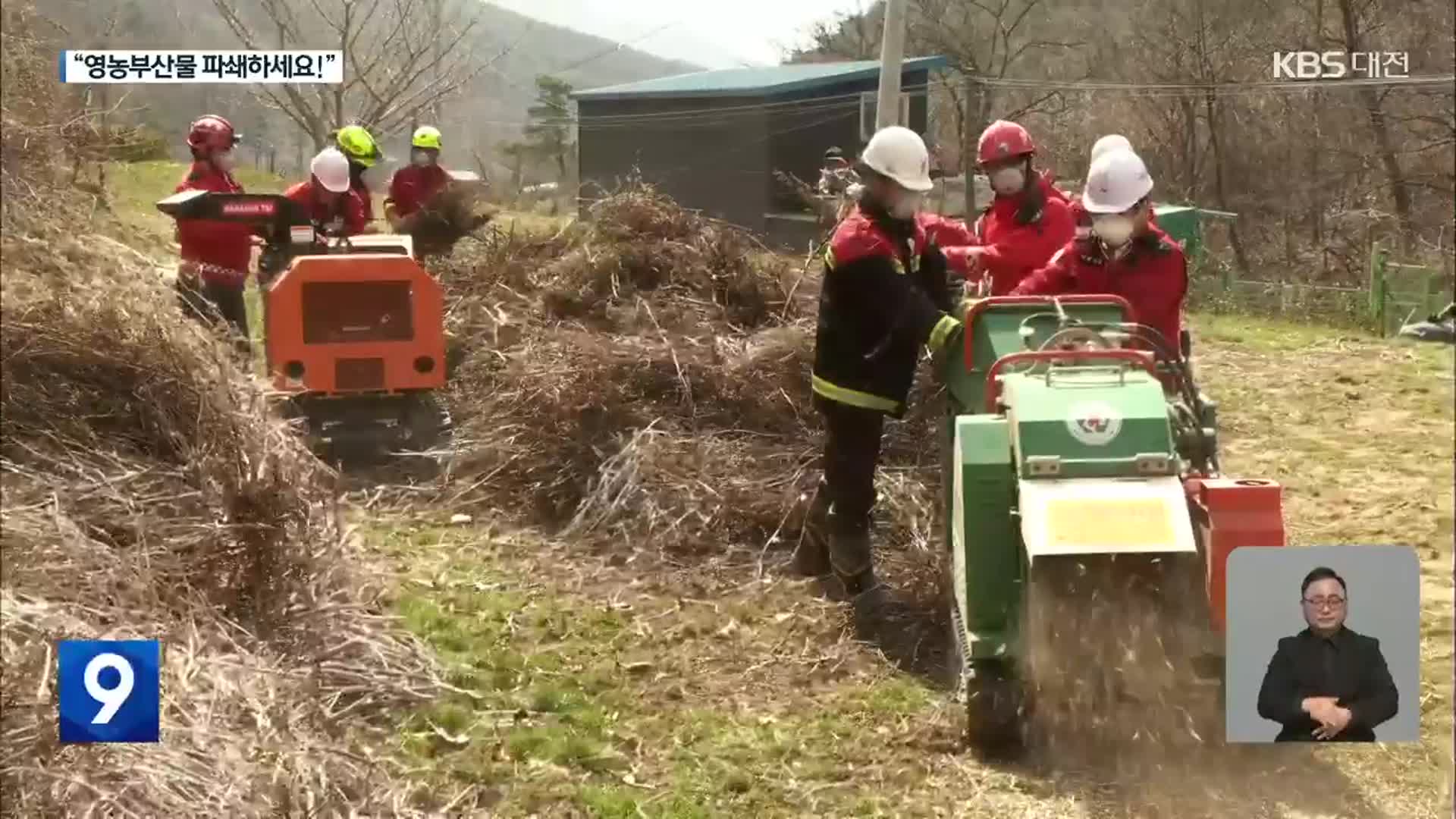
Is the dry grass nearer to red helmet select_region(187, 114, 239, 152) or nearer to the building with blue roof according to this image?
red helmet select_region(187, 114, 239, 152)

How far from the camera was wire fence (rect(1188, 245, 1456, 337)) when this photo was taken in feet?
32.0

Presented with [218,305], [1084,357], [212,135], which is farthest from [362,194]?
[1084,357]

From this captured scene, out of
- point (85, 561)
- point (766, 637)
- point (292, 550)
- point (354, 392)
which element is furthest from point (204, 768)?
point (354, 392)

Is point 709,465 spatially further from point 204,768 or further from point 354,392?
point 204,768

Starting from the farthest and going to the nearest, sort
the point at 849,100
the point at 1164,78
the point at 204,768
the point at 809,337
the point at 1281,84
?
the point at 849,100 → the point at 1164,78 → the point at 1281,84 → the point at 809,337 → the point at 204,768

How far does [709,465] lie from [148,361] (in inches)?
112

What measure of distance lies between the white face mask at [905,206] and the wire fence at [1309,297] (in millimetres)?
4631

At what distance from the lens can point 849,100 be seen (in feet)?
69.1

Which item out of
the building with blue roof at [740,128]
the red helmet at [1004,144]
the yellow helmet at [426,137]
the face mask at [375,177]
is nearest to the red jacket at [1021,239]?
the red helmet at [1004,144]

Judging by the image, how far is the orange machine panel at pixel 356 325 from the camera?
6.64 m

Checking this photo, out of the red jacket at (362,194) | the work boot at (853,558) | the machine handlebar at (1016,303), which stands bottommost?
the work boot at (853,558)

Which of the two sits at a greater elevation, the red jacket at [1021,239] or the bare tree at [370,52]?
the bare tree at [370,52]

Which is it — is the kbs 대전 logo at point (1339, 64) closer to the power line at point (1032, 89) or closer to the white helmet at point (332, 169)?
the power line at point (1032, 89)

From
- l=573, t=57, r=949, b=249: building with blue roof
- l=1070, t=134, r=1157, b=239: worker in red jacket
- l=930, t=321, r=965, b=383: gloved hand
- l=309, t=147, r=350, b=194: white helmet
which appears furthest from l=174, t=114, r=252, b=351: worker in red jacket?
l=573, t=57, r=949, b=249: building with blue roof
